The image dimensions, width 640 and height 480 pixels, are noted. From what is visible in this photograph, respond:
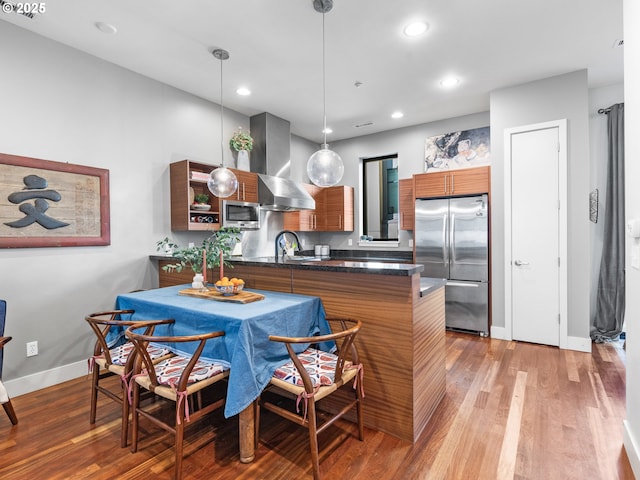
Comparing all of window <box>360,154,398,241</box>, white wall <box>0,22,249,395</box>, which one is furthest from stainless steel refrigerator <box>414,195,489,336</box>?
white wall <box>0,22,249,395</box>

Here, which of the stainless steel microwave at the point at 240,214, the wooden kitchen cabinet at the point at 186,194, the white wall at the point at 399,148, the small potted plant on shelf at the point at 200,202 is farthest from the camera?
the white wall at the point at 399,148

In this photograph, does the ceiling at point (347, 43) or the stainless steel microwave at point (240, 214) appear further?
the stainless steel microwave at point (240, 214)

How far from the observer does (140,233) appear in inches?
141

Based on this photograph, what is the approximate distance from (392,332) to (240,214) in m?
2.84

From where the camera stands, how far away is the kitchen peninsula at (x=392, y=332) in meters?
2.03

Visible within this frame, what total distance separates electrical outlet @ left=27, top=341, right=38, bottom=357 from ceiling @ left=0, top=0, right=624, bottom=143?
2.64 meters

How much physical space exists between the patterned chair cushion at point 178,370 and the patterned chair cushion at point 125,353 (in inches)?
5.1

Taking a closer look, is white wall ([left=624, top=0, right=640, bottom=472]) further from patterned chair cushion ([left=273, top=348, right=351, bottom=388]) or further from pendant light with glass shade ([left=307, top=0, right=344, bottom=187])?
pendant light with glass shade ([left=307, top=0, right=344, bottom=187])

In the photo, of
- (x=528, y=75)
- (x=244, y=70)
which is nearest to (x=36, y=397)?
(x=244, y=70)

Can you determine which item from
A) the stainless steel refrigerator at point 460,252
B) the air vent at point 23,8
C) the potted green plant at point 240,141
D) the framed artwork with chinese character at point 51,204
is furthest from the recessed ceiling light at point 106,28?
the stainless steel refrigerator at point 460,252

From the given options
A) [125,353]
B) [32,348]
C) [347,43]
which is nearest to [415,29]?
[347,43]

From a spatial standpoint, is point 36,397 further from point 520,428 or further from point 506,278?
point 506,278

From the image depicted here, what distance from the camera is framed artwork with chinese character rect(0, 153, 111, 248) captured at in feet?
8.74

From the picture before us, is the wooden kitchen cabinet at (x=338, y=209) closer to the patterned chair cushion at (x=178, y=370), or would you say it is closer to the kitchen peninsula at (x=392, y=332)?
the kitchen peninsula at (x=392, y=332)
